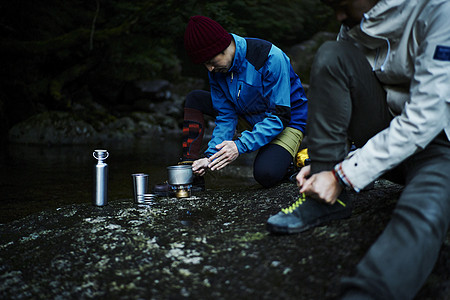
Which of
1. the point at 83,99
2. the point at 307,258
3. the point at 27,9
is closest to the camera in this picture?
the point at 307,258

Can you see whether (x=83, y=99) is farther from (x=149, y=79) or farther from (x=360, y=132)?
(x=360, y=132)

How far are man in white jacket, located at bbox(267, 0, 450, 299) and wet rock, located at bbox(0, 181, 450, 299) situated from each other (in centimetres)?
16

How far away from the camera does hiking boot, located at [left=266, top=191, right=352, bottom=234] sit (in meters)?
1.79

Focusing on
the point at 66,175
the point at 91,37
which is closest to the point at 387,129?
the point at 66,175

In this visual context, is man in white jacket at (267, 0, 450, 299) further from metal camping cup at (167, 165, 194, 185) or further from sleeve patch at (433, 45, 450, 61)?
metal camping cup at (167, 165, 194, 185)

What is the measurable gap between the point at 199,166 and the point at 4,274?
164 centimetres

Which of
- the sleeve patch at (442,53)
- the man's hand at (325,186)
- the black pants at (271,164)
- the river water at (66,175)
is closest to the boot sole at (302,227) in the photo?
the man's hand at (325,186)

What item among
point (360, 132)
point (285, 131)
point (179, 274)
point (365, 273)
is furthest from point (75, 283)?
point (285, 131)

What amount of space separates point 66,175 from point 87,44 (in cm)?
720

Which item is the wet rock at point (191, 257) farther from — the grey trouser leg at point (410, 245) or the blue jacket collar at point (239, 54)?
the blue jacket collar at point (239, 54)

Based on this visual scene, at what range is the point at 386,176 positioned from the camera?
1.95 meters

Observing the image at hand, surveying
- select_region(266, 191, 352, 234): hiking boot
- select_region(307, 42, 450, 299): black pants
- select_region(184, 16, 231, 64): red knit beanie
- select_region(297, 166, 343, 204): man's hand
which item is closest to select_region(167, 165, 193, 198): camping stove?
select_region(184, 16, 231, 64): red knit beanie

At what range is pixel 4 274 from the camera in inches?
70.8

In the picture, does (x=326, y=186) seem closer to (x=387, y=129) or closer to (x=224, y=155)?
(x=387, y=129)
